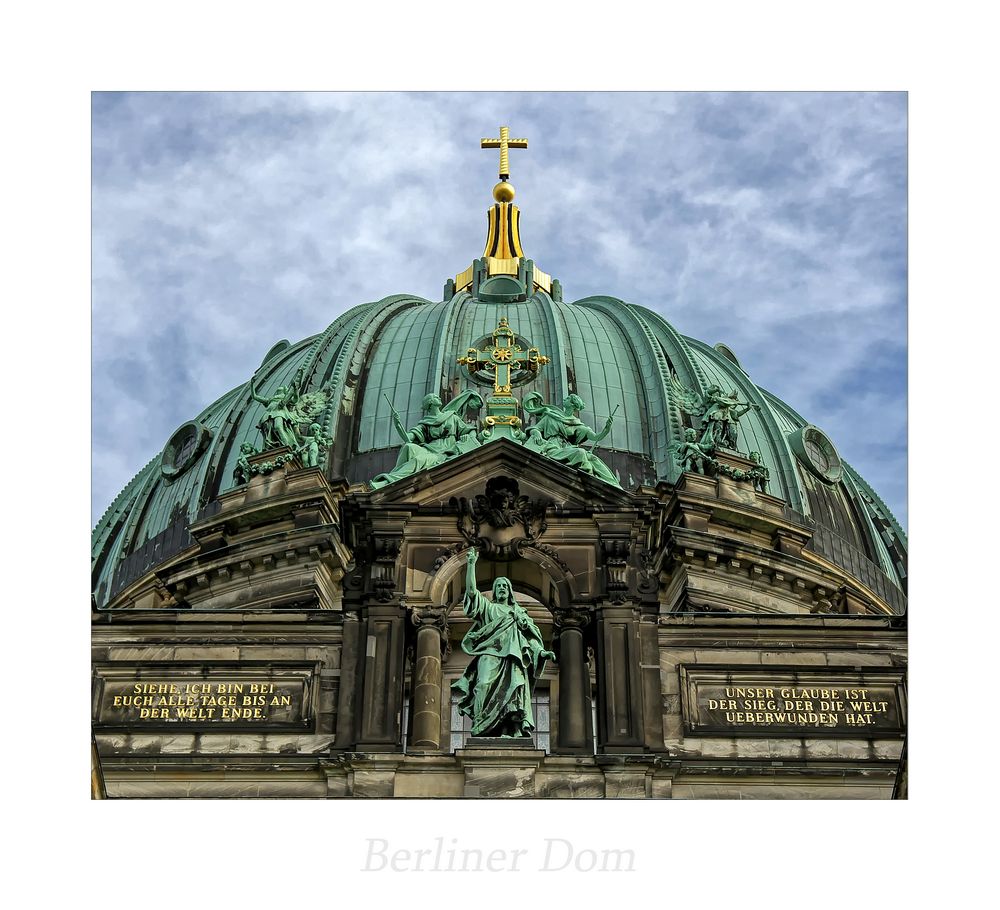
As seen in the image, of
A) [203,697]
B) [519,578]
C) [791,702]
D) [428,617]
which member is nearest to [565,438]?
[519,578]

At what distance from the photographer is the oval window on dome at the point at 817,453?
171ft

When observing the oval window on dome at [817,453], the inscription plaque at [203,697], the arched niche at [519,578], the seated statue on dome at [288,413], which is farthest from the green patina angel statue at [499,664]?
the oval window on dome at [817,453]

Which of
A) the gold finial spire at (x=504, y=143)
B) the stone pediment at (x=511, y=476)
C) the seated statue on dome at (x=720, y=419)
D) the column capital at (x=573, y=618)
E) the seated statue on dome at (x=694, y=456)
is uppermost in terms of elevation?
the gold finial spire at (x=504, y=143)

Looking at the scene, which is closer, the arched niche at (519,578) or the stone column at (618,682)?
the stone column at (618,682)

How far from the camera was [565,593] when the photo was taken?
3116 centimetres

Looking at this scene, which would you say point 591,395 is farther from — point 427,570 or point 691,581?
point 427,570

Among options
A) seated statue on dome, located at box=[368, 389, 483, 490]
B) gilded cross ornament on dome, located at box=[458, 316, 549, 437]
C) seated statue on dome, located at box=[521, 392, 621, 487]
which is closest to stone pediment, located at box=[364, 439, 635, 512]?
seated statue on dome, located at box=[521, 392, 621, 487]

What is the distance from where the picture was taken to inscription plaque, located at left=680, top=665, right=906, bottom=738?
102ft

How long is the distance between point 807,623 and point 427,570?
593 cm

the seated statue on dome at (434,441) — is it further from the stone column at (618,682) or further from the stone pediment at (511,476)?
the stone column at (618,682)

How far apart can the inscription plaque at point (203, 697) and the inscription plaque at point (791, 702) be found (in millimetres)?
5631

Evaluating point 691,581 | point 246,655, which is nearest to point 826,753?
point 246,655

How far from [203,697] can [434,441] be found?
6785mm

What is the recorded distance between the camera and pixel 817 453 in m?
52.8
